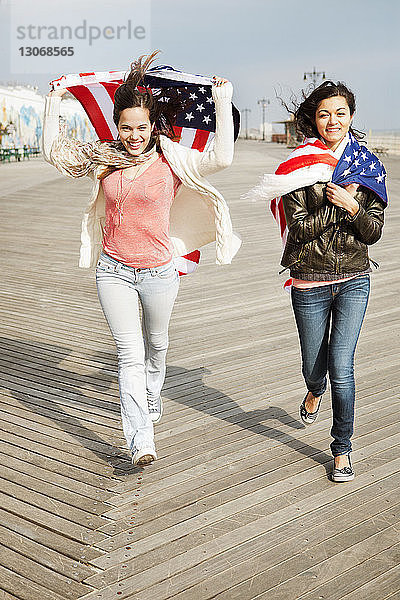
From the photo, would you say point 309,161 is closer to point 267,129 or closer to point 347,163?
point 347,163

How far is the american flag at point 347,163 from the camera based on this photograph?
11.0ft

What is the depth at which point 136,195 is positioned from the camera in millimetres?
3455

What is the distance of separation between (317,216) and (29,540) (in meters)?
1.89

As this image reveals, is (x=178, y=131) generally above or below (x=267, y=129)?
below

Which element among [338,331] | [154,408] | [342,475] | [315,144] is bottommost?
[342,475]

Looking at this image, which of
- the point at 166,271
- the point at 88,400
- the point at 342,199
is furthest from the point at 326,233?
the point at 88,400

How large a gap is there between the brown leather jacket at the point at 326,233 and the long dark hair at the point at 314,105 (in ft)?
1.03

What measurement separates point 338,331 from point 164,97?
1.53 metres

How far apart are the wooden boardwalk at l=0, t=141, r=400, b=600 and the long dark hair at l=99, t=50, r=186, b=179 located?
5.03 ft

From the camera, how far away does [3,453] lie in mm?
4004

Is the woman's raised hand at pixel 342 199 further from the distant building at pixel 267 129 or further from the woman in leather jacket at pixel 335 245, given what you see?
the distant building at pixel 267 129

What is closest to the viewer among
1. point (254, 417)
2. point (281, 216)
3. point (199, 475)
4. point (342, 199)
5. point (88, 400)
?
point (342, 199)

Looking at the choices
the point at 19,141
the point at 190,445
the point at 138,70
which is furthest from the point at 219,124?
the point at 19,141

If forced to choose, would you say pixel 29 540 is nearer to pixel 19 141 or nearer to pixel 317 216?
pixel 317 216
